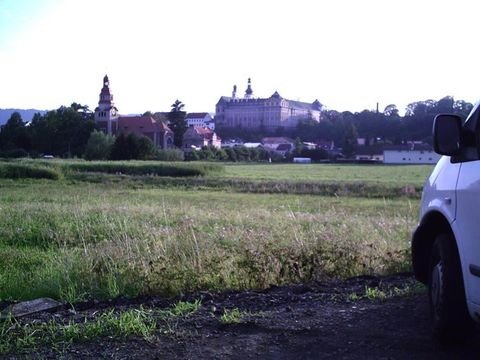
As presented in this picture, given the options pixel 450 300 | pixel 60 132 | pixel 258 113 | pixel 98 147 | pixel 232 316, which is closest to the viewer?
pixel 450 300

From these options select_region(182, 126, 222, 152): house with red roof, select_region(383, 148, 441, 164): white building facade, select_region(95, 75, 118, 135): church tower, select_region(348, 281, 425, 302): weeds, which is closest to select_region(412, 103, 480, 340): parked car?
select_region(348, 281, 425, 302): weeds

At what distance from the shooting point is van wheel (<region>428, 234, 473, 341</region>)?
4062 mm

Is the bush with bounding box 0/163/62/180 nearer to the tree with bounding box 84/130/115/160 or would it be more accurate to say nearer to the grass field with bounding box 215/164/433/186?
the grass field with bounding box 215/164/433/186

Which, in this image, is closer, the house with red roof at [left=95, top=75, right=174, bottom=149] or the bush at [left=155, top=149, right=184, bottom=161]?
the bush at [left=155, top=149, right=184, bottom=161]

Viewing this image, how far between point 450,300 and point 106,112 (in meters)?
126

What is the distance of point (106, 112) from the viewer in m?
125

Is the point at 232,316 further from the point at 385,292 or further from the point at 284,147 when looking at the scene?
the point at 284,147

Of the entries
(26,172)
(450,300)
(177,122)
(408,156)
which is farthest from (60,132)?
(450,300)

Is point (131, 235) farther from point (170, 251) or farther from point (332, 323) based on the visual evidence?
point (332, 323)

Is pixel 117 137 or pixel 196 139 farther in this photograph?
pixel 196 139

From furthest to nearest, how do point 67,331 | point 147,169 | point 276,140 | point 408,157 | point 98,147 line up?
point 276,140
point 408,157
point 98,147
point 147,169
point 67,331

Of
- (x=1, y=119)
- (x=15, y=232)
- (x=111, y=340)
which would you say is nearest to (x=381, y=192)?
(x=15, y=232)

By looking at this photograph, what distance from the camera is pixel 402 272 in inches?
279

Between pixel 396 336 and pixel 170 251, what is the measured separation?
136 inches
